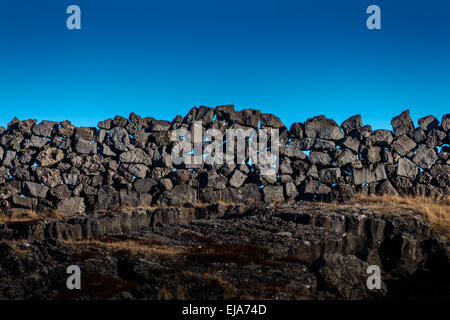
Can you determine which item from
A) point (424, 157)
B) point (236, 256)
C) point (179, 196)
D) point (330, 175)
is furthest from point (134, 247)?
point (424, 157)

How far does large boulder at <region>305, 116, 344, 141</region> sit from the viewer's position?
29359 millimetres

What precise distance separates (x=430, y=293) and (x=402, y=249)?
143 inches

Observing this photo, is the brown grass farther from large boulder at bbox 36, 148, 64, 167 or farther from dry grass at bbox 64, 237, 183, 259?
large boulder at bbox 36, 148, 64, 167

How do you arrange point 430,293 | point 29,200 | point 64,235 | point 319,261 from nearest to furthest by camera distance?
1. point 430,293
2. point 319,261
3. point 64,235
4. point 29,200

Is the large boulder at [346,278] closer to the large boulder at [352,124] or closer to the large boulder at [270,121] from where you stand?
the large boulder at [270,121]

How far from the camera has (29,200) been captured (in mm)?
28172

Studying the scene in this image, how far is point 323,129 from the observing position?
29.6 metres

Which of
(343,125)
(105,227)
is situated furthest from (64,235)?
(343,125)

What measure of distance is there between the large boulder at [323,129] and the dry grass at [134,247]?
16571 millimetres

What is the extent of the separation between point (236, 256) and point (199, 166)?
15.3 metres

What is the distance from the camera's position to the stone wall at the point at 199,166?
2828 cm

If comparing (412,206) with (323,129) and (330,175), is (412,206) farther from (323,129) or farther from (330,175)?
(323,129)
